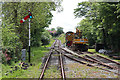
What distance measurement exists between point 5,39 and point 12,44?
1.36m

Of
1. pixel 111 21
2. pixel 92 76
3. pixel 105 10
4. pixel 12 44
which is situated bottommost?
pixel 92 76

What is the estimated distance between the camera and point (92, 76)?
304 inches

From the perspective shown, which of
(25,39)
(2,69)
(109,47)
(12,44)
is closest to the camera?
(2,69)

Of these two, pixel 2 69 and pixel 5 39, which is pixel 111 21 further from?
pixel 2 69

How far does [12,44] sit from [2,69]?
122 inches

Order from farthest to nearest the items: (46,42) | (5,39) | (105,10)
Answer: (46,42), (105,10), (5,39)

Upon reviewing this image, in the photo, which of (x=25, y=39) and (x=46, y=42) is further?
(x=46, y=42)

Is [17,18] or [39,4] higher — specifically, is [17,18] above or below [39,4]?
below

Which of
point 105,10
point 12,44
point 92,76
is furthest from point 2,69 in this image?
point 105,10

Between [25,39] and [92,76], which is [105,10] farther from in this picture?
[92,76]

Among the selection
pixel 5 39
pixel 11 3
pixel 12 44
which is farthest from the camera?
pixel 11 3

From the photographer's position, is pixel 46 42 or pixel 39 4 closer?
pixel 39 4

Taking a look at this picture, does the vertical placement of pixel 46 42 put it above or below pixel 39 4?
below

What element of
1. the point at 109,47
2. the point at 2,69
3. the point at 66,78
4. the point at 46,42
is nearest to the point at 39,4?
the point at 2,69
